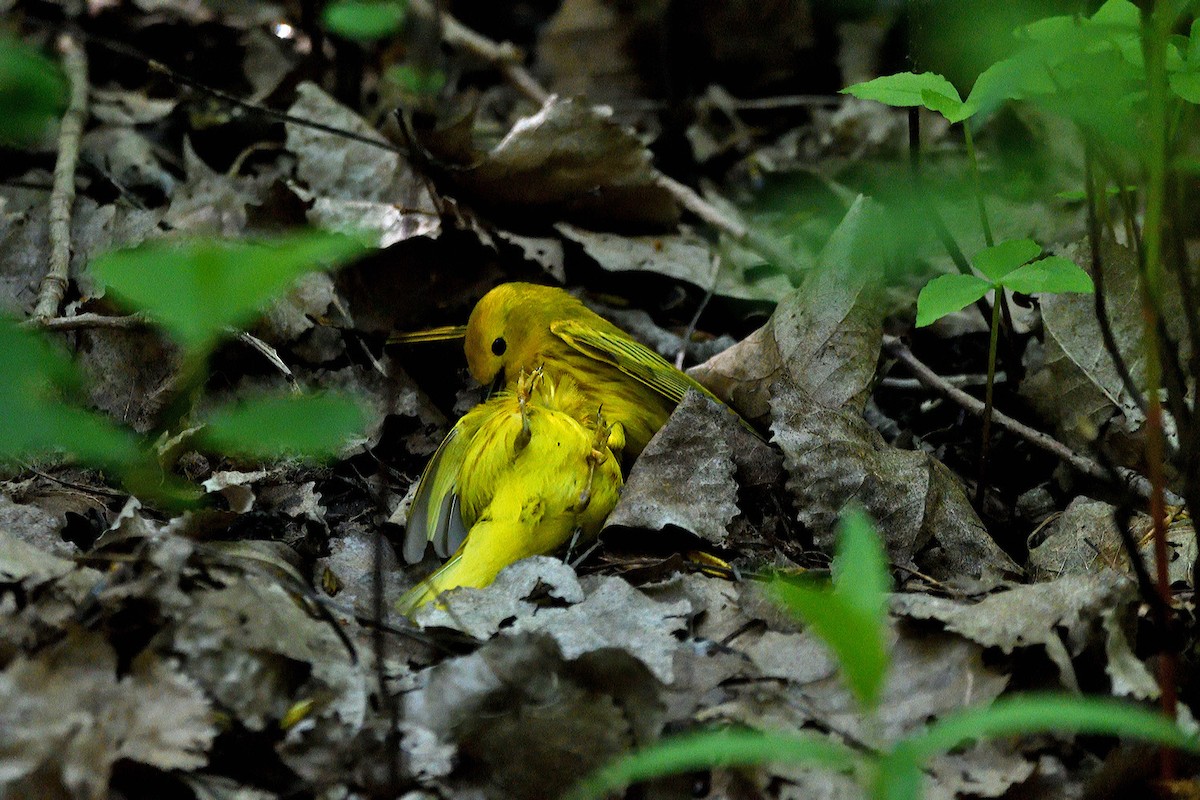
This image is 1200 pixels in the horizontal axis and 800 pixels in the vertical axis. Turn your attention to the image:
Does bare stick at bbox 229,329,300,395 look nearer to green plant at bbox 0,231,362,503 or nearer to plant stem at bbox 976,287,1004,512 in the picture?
green plant at bbox 0,231,362,503

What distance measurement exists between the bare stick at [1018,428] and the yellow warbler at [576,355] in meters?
0.76

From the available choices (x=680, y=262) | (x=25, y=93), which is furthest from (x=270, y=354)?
(x=680, y=262)

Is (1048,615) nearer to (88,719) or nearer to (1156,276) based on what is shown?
(1156,276)

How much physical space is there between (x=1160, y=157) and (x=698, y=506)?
177cm

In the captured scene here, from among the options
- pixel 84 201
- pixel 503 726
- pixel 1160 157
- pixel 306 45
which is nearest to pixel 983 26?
pixel 1160 157

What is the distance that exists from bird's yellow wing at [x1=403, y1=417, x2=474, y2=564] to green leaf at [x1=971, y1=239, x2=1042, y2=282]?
1713mm

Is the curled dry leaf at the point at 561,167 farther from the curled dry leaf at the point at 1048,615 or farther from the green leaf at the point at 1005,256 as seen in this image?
the curled dry leaf at the point at 1048,615

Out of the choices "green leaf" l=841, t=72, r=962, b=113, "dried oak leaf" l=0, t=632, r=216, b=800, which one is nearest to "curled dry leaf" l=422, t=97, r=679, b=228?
"green leaf" l=841, t=72, r=962, b=113

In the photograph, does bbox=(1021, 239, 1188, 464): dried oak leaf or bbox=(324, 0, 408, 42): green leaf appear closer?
bbox=(1021, 239, 1188, 464): dried oak leaf

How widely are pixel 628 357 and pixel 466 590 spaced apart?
131cm

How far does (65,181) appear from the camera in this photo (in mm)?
4188

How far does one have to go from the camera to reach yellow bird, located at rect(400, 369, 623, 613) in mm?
3156

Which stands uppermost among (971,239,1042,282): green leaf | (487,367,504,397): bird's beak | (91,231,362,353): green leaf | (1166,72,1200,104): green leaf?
(1166,72,1200,104): green leaf

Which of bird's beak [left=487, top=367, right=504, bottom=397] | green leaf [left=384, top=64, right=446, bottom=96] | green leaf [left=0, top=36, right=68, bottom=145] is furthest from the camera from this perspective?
green leaf [left=384, top=64, right=446, bottom=96]
